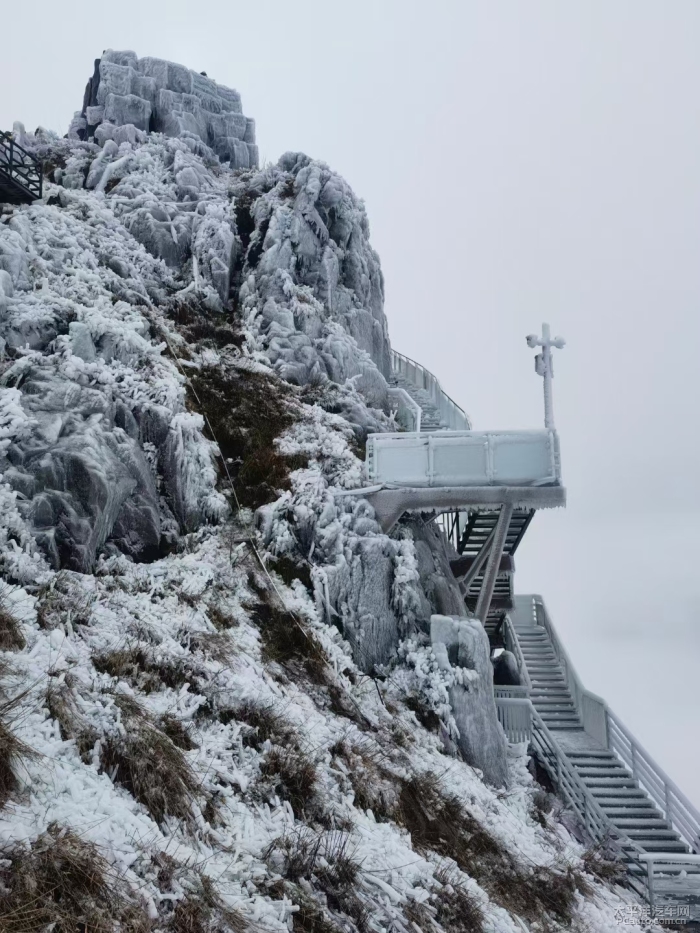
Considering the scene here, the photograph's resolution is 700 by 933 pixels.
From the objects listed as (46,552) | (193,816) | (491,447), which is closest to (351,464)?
(491,447)

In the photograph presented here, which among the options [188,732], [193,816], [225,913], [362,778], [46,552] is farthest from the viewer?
[46,552]

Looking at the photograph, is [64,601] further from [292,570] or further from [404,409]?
[404,409]

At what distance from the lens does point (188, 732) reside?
9.06 metres

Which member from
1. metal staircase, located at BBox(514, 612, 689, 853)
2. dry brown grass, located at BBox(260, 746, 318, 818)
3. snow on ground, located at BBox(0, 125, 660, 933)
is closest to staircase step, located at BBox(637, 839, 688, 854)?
metal staircase, located at BBox(514, 612, 689, 853)

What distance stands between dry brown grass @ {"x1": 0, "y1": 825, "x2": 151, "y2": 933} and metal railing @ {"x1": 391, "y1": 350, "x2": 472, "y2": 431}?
17.5m

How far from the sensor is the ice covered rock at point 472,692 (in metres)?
14.1

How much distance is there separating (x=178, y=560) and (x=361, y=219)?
16.2m

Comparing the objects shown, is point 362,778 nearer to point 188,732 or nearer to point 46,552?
point 188,732

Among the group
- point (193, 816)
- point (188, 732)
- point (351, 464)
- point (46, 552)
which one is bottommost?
point (193, 816)

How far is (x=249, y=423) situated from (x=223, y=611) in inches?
235

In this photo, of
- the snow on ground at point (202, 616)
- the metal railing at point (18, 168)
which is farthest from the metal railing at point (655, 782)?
the metal railing at point (18, 168)

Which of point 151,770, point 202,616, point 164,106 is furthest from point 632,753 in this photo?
point 164,106

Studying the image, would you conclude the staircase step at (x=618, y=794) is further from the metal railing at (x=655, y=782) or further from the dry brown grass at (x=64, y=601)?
the dry brown grass at (x=64, y=601)

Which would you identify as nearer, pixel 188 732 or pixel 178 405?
pixel 188 732
